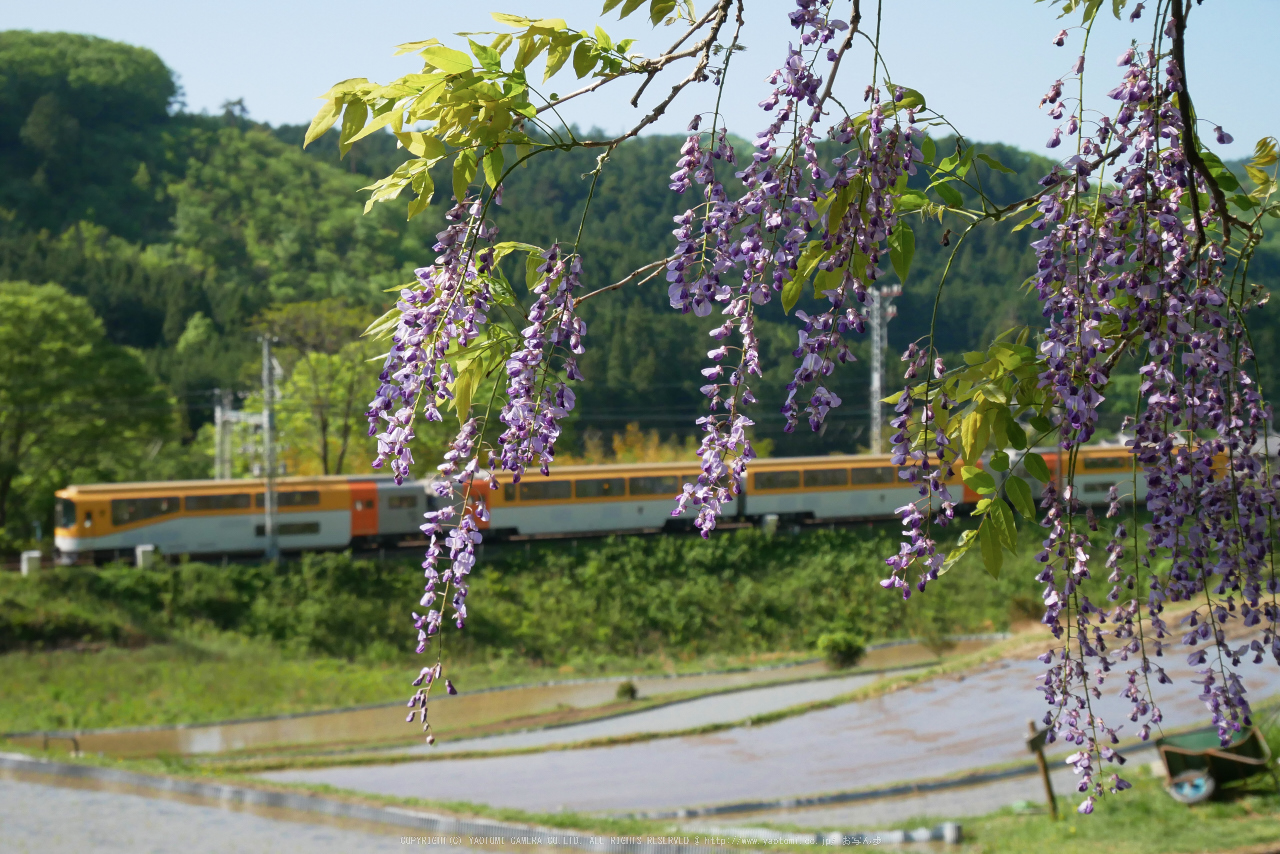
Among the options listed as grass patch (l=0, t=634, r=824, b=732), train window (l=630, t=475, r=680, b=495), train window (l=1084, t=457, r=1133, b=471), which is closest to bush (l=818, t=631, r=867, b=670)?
grass patch (l=0, t=634, r=824, b=732)

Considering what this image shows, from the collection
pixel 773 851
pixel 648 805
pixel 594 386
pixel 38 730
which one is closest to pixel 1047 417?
pixel 773 851

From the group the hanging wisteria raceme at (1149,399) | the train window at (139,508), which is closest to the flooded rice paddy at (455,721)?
the train window at (139,508)

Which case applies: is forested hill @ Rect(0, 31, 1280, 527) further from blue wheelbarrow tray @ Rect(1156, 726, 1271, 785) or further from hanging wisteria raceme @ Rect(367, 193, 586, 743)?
hanging wisteria raceme @ Rect(367, 193, 586, 743)

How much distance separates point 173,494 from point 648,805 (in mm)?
18465

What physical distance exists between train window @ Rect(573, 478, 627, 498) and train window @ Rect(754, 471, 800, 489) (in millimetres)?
4090

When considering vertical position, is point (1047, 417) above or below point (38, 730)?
above

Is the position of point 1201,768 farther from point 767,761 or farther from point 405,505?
point 405,505

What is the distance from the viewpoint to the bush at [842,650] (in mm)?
25000

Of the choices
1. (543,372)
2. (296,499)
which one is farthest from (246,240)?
(543,372)

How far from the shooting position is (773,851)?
9672 mm

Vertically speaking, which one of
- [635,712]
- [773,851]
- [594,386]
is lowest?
[635,712]

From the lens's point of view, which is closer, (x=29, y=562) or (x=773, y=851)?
(x=773, y=851)

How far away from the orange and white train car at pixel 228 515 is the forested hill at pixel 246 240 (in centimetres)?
855

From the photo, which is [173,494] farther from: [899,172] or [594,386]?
[899,172]
